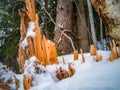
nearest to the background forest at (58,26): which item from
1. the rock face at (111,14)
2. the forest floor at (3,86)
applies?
the forest floor at (3,86)

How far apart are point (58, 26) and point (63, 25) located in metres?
0.16

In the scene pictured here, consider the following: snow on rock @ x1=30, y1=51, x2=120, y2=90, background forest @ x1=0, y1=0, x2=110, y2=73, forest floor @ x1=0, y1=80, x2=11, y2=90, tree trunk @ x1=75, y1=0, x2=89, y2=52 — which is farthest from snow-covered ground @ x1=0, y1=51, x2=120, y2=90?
tree trunk @ x1=75, y1=0, x2=89, y2=52

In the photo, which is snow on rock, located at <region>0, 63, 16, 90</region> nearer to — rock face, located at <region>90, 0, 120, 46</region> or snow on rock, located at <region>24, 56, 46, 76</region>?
snow on rock, located at <region>24, 56, 46, 76</region>

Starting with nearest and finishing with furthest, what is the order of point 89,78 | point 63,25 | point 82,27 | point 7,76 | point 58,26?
1. point 89,78
2. point 7,76
3. point 58,26
4. point 63,25
5. point 82,27

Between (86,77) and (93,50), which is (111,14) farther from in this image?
(86,77)

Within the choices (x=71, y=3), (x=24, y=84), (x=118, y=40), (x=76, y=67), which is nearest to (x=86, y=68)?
(x=76, y=67)

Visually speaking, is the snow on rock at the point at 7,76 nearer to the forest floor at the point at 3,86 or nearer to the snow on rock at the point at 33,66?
the forest floor at the point at 3,86

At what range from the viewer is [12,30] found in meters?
7.16

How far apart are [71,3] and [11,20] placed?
1.47 metres

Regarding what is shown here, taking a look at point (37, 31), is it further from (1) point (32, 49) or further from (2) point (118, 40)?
(2) point (118, 40)

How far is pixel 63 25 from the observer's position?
6.81 metres

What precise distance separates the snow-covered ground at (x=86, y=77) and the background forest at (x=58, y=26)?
10.2 feet

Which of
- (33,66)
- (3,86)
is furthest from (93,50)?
(3,86)

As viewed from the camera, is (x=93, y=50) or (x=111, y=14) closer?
(x=111, y=14)
